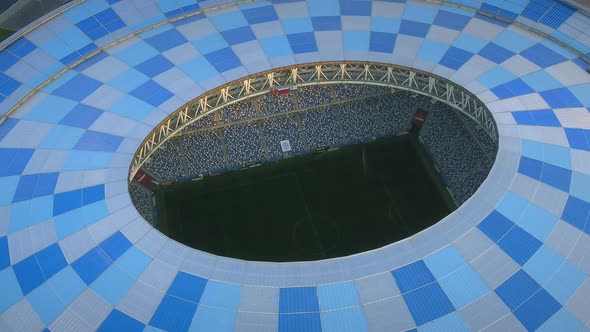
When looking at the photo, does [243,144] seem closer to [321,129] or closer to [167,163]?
[167,163]

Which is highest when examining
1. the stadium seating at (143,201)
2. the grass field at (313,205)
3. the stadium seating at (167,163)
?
the stadium seating at (167,163)

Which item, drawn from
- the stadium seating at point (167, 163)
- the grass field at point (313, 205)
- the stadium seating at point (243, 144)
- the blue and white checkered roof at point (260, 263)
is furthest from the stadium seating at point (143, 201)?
the blue and white checkered roof at point (260, 263)

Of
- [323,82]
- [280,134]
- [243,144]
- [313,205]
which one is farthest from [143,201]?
[323,82]

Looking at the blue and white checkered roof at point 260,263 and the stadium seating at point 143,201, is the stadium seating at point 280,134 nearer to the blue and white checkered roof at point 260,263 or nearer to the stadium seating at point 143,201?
the blue and white checkered roof at point 260,263

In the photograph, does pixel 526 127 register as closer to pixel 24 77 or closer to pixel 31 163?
pixel 31 163

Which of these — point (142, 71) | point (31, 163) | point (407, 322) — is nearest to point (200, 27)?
point (142, 71)

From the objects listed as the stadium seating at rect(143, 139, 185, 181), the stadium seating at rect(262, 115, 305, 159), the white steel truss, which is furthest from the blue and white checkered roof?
the stadium seating at rect(262, 115, 305, 159)
